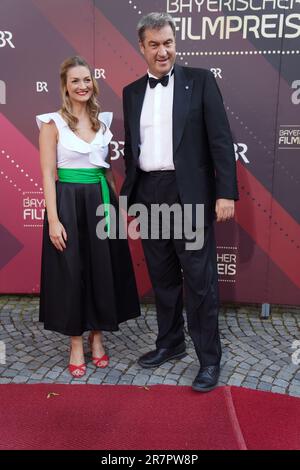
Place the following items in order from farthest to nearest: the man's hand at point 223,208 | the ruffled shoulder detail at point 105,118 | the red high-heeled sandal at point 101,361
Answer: the red high-heeled sandal at point 101,361
the ruffled shoulder detail at point 105,118
the man's hand at point 223,208

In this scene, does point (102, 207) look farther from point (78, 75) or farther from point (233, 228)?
point (233, 228)

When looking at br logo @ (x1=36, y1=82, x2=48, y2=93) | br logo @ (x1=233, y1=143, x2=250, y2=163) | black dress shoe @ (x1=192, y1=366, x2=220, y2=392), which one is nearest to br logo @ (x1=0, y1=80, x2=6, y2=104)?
br logo @ (x1=36, y1=82, x2=48, y2=93)

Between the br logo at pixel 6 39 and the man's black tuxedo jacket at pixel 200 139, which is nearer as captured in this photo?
the man's black tuxedo jacket at pixel 200 139

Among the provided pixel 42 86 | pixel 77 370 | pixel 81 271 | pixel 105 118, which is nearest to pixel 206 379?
pixel 77 370

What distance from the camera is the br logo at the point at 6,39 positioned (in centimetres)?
372

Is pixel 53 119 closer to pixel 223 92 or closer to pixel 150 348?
pixel 223 92

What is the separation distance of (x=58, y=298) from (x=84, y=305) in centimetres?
18

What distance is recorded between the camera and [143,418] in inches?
101

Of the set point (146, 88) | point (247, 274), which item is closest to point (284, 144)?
point (247, 274)

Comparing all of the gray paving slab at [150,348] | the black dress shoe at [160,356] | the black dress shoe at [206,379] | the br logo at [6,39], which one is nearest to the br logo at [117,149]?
the br logo at [6,39]

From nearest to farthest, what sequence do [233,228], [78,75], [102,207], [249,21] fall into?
[78,75] < [102,207] < [249,21] < [233,228]

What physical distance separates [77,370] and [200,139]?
169 centimetres

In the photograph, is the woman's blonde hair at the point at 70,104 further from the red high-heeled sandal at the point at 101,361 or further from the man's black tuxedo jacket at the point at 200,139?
the red high-heeled sandal at the point at 101,361

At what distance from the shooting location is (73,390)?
284 centimetres
